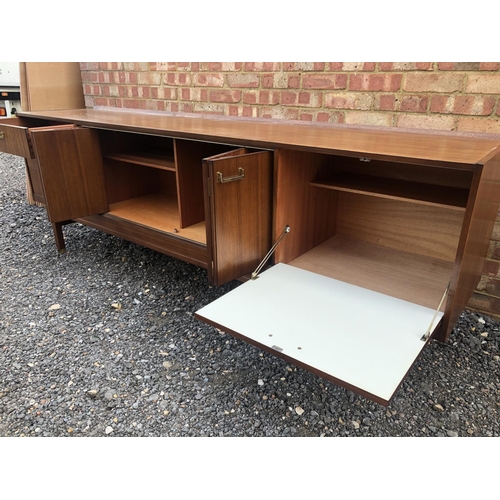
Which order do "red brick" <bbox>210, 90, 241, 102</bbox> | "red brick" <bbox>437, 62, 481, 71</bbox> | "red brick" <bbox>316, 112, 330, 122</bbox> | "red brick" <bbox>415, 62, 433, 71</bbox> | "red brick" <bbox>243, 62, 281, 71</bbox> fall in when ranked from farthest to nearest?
"red brick" <bbox>210, 90, 241, 102</bbox>
"red brick" <bbox>243, 62, 281, 71</bbox>
"red brick" <bbox>316, 112, 330, 122</bbox>
"red brick" <bbox>415, 62, 433, 71</bbox>
"red brick" <bbox>437, 62, 481, 71</bbox>

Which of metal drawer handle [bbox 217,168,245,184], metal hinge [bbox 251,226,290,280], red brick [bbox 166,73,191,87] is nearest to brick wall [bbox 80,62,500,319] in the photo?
red brick [bbox 166,73,191,87]

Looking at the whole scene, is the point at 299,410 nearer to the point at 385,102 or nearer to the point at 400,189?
the point at 400,189

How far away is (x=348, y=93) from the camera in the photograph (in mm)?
2137

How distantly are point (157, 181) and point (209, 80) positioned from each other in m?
0.72

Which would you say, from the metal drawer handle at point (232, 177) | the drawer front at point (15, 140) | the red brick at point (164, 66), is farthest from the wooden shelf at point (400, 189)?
the drawer front at point (15, 140)

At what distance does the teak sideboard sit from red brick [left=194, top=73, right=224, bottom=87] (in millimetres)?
209

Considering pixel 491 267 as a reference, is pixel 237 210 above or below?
above

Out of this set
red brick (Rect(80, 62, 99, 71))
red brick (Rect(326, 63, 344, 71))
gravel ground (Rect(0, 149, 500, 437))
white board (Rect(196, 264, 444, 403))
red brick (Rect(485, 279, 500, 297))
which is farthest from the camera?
red brick (Rect(80, 62, 99, 71))

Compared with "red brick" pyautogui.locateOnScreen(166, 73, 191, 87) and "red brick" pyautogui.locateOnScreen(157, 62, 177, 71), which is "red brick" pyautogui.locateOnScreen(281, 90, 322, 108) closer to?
"red brick" pyautogui.locateOnScreen(166, 73, 191, 87)

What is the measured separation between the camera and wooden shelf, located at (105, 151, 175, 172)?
7.36 ft

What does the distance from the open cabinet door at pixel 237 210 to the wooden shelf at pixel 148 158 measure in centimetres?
71

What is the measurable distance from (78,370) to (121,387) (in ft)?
0.72

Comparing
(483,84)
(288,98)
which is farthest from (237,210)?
(483,84)

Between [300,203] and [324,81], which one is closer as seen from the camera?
[300,203]
